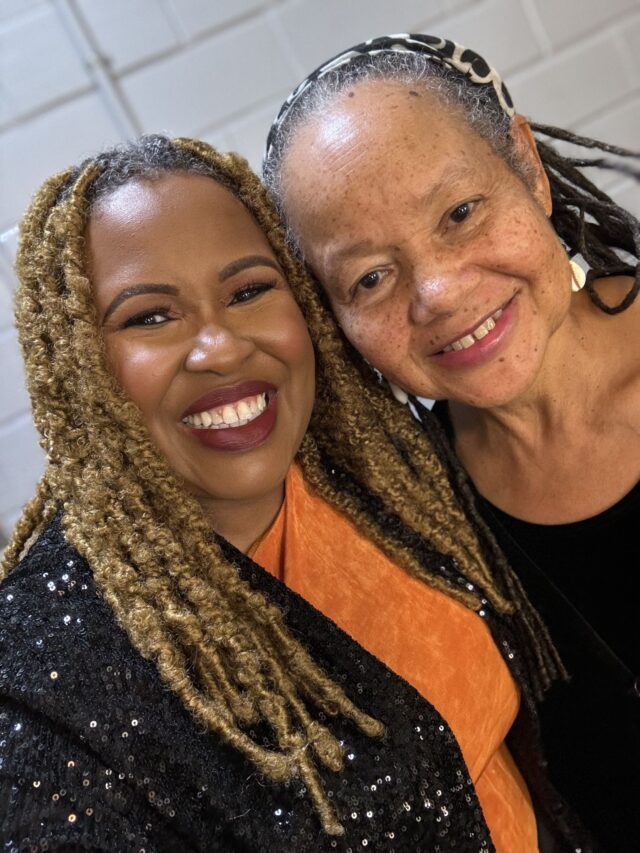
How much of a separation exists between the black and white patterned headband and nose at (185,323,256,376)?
411 mm

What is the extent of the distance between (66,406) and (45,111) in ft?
3.42

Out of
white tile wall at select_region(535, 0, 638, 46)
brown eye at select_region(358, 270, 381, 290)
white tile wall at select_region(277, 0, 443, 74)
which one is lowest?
brown eye at select_region(358, 270, 381, 290)

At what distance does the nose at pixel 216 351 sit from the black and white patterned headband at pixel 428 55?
411 millimetres

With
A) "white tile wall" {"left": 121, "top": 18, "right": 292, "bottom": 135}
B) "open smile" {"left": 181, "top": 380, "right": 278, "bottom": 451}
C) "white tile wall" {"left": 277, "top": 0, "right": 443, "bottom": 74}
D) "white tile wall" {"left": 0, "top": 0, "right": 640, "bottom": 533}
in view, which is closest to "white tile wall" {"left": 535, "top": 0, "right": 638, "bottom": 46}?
"white tile wall" {"left": 0, "top": 0, "right": 640, "bottom": 533}

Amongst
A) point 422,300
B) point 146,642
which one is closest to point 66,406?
point 146,642

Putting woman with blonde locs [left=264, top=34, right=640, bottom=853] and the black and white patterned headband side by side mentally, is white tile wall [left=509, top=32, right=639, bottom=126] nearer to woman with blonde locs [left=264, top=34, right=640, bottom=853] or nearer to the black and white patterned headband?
woman with blonde locs [left=264, top=34, right=640, bottom=853]

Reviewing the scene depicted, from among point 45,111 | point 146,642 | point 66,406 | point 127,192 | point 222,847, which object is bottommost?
point 222,847

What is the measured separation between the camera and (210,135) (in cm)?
185

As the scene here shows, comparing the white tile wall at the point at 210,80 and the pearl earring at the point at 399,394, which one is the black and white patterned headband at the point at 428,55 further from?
the white tile wall at the point at 210,80

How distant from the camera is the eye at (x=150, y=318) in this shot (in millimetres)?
1016

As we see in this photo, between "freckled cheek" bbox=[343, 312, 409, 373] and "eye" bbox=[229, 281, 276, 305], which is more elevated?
"eye" bbox=[229, 281, 276, 305]

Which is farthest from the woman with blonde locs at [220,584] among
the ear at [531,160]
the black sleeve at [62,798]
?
the ear at [531,160]

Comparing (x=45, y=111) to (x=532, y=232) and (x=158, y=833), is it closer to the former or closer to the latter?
(x=532, y=232)

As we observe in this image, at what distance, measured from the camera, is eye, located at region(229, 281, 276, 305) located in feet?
3.52
